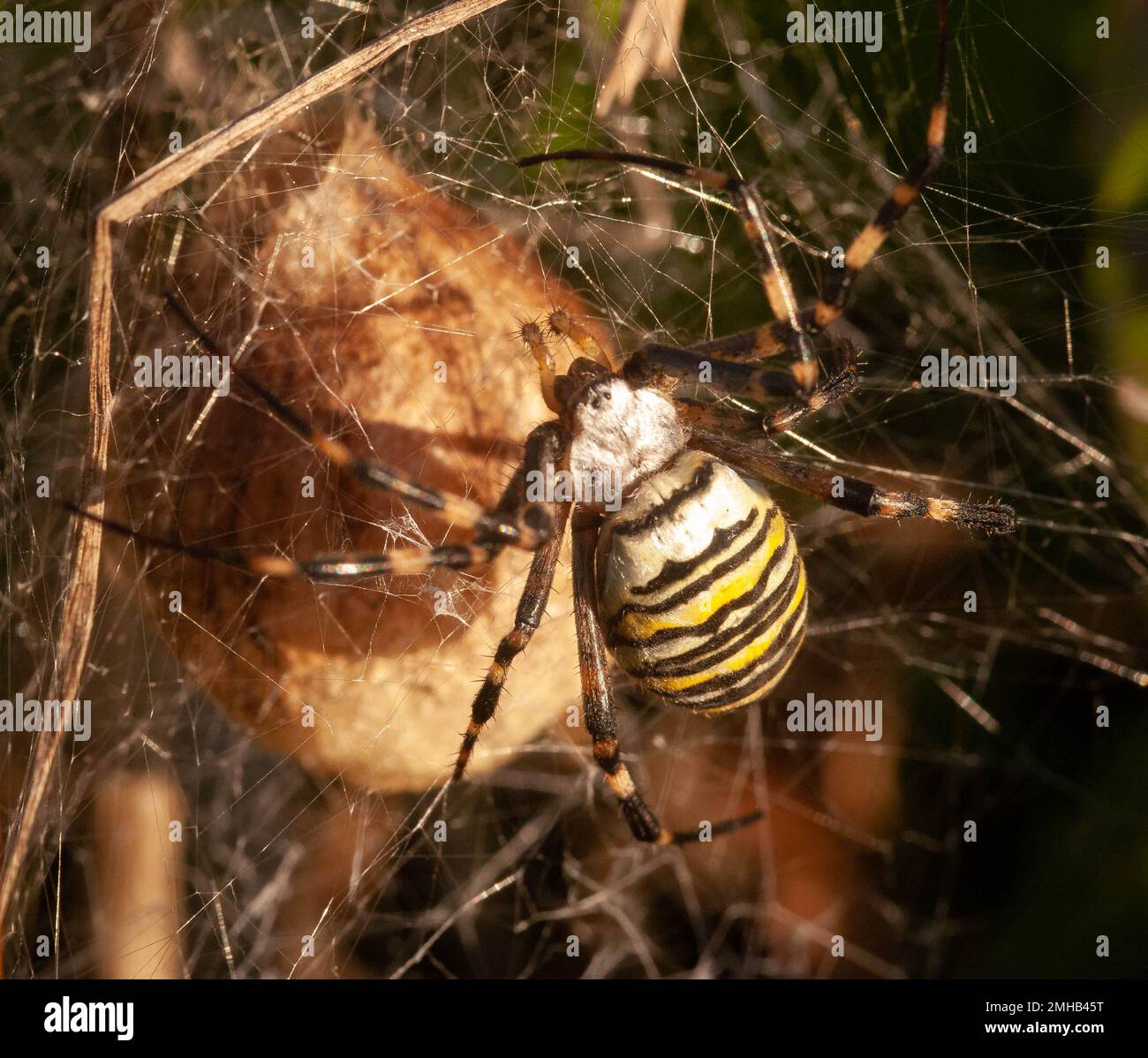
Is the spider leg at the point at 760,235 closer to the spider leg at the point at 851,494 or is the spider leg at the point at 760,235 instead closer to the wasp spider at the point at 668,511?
the wasp spider at the point at 668,511

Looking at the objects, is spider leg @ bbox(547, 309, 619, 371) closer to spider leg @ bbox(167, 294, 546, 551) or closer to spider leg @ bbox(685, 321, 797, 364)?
spider leg @ bbox(685, 321, 797, 364)

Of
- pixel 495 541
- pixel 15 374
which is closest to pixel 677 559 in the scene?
pixel 495 541

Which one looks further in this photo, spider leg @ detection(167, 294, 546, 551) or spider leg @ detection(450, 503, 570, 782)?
spider leg @ detection(450, 503, 570, 782)

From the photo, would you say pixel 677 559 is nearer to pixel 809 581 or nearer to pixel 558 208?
pixel 558 208

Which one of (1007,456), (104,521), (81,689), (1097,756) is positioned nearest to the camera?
(104,521)

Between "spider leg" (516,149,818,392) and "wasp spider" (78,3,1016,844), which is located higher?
"spider leg" (516,149,818,392)

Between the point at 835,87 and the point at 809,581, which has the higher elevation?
the point at 835,87

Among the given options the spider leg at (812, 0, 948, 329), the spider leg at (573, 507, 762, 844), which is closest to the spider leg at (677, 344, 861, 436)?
the spider leg at (812, 0, 948, 329)

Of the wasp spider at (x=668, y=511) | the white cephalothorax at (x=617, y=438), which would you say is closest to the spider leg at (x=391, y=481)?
the wasp spider at (x=668, y=511)
